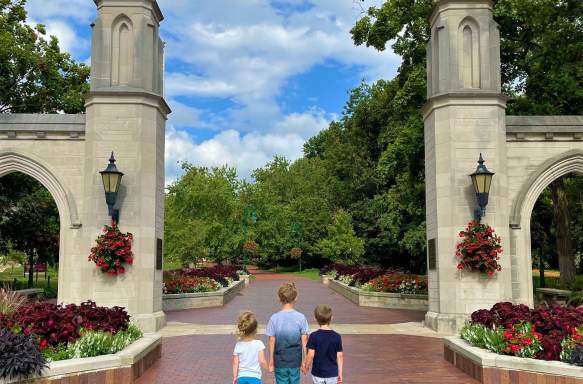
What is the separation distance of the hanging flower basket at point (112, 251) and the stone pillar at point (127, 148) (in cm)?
20

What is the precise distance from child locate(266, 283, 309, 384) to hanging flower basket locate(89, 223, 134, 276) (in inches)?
321

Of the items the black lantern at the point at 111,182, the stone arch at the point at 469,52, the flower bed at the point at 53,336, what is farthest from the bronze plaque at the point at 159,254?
the stone arch at the point at 469,52

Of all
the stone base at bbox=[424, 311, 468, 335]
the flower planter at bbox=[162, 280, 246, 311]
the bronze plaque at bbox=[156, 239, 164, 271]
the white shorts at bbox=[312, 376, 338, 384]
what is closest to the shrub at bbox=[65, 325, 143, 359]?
the white shorts at bbox=[312, 376, 338, 384]

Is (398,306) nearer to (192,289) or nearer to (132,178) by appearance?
(192,289)

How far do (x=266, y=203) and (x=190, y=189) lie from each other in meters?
14.6

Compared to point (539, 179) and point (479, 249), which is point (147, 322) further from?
point (539, 179)

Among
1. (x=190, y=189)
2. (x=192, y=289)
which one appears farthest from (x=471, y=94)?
(x=190, y=189)

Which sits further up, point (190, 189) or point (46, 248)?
point (190, 189)

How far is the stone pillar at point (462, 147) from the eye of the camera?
43.2 feet

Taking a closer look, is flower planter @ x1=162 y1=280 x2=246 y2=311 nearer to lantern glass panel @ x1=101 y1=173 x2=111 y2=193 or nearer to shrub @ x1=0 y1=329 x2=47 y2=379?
lantern glass panel @ x1=101 y1=173 x2=111 y2=193

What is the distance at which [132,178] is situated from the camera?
13367mm

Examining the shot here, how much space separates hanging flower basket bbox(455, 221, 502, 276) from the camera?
42.0 ft

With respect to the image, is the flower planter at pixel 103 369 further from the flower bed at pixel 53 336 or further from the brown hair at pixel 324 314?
the brown hair at pixel 324 314

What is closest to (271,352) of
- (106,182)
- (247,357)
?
(247,357)
